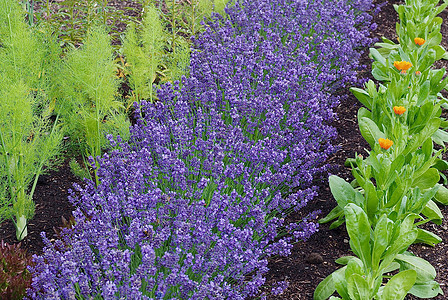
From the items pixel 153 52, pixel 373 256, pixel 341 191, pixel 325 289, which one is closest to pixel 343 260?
pixel 325 289

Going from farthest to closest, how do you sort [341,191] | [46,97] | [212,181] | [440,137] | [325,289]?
1. [46,97]
2. [440,137]
3. [212,181]
4. [341,191]
5. [325,289]

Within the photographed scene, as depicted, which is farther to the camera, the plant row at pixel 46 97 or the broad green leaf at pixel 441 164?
the broad green leaf at pixel 441 164

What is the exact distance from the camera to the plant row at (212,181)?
7.57ft

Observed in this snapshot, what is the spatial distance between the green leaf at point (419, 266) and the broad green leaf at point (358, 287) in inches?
27.9

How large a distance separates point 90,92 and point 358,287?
89.6 inches

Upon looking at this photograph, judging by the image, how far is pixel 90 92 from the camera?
3549 millimetres

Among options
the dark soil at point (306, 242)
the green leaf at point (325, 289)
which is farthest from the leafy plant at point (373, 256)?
the dark soil at point (306, 242)

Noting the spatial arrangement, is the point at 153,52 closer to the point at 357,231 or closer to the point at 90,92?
the point at 90,92

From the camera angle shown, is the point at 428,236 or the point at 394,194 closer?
the point at 394,194

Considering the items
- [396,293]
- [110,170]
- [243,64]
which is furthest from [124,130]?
[396,293]

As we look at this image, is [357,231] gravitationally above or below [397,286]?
above

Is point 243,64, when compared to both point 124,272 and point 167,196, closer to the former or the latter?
point 167,196

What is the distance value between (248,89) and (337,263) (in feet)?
4.72

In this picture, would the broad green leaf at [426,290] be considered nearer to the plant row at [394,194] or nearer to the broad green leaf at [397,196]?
the plant row at [394,194]
